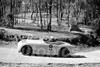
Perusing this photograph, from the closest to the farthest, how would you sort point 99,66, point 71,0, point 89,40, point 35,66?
point 35,66
point 99,66
point 89,40
point 71,0

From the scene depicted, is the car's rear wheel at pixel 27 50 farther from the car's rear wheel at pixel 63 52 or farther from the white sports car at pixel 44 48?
the car's rear wheel at pixel 63 52

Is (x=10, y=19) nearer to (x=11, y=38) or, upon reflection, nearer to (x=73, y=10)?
(x=11, y=38)

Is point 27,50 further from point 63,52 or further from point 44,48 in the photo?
point 63,52

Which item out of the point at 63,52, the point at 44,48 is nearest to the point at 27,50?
the point at 44,48

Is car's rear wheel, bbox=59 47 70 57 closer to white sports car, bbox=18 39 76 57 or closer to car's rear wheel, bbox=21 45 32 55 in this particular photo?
white sports car, bbox=18 39 76 57

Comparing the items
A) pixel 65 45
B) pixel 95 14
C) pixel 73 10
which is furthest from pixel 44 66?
pixel 73 10

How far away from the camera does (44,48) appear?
38.3 feet

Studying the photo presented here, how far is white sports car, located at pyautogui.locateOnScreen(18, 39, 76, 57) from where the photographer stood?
456 inches

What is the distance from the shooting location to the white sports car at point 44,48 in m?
11.6

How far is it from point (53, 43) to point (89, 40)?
7.87 metres

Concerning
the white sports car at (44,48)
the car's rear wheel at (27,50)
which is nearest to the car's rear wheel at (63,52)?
the white sports car at (44,48)

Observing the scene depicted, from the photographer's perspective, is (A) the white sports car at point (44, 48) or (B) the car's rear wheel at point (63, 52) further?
(B) the car's rear wheel at point (63, 52)

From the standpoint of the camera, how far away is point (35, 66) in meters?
8.80

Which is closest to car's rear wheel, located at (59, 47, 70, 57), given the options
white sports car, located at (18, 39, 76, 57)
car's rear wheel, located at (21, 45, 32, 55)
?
white sports car, located at (18, 39, 76, 57)
